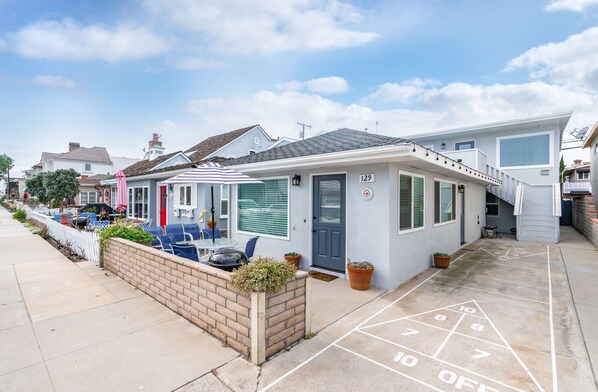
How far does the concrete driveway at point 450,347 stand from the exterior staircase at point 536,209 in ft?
23.9

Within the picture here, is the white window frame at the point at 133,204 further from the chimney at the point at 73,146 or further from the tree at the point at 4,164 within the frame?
the tree at the point at 4,164

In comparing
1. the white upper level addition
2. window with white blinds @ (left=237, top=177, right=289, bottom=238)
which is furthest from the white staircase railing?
window with white blinds @ (left=237, top=177, right=289, bottom=238)

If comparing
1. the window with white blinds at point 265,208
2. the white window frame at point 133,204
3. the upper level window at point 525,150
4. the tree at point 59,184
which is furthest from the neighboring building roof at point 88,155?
the upper level window at point 525,150

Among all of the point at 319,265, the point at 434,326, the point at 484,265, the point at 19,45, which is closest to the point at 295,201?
the point at 319,265

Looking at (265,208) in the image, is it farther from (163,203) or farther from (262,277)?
(163,203)

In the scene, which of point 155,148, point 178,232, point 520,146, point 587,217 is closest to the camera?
point 178,232

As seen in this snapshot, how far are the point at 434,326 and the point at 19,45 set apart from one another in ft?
43.7

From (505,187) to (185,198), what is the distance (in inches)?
573

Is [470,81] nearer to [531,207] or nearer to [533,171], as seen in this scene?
[533,171]

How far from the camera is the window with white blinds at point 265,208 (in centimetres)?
680

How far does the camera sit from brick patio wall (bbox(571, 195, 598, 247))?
9.82 metres

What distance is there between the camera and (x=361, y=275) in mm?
4965

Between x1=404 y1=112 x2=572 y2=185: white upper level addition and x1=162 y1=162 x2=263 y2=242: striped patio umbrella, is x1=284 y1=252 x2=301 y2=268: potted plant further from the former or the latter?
x1=404 y1=112 x2=572 y2=185: white upper level addition

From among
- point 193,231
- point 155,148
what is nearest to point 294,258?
point 193,231
